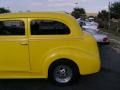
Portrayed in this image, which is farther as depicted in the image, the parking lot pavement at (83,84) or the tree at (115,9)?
the tree at (115,9)

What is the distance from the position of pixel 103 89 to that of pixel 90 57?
2.83ft

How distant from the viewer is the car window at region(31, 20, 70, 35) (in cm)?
938

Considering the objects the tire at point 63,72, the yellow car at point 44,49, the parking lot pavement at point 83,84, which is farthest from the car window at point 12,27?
the parking lot pavement at point 83,84

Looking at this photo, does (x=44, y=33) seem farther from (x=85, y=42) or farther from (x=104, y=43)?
(x=104, y=43)

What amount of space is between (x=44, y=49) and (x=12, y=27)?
960mm

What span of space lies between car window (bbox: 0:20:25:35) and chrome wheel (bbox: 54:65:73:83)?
1.23 metres

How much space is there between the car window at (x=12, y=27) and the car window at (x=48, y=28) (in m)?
0.27

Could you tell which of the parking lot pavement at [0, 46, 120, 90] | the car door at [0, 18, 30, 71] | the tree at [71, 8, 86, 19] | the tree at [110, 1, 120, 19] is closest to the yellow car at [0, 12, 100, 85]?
the car door at [0, 18, 30, 71]

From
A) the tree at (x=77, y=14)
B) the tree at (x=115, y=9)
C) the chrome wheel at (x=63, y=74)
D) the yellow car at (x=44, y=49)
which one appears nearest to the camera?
the yellow car at (x=44, y=49)

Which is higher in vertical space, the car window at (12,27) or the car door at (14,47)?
the car window at (12,27)

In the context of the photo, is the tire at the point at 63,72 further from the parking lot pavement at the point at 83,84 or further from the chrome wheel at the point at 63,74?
the parking lot pavement at the point at 83,84

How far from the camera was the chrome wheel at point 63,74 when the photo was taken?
9.36 metres

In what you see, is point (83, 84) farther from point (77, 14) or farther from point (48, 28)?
point (77, 14)

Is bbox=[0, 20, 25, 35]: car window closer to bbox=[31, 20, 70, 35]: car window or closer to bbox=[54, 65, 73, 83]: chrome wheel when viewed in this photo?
bbox=[31, 20, 70, 35]: car window
